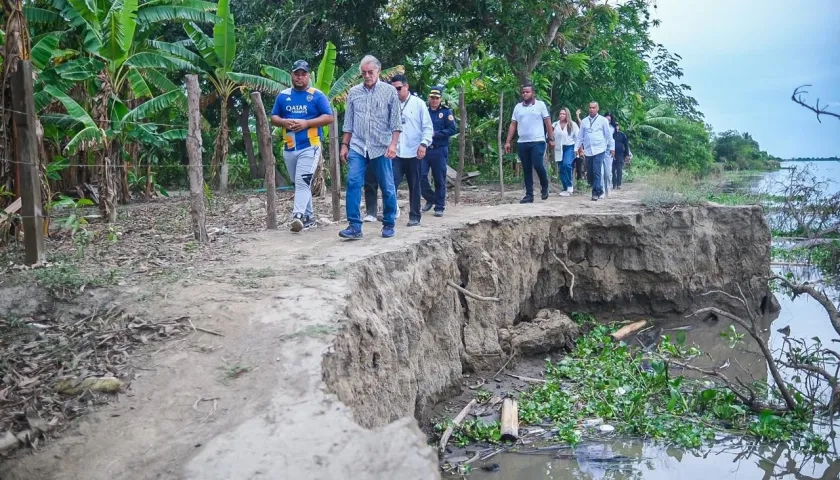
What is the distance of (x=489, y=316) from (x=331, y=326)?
449cm

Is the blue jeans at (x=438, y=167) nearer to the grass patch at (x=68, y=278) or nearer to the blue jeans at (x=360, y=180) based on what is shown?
the blue jeans at (x=360, y=180)

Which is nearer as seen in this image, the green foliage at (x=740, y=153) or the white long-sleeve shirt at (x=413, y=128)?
A: the white long-sleeve shirt at (x=413, y=128)

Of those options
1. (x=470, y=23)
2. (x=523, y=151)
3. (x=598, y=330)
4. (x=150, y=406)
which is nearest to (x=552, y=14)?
(x=470, y=23)

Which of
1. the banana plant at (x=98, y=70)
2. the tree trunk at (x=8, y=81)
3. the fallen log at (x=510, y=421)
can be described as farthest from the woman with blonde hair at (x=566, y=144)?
the tree trunk at (x=8, y=81)

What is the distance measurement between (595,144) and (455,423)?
7065 millimetres

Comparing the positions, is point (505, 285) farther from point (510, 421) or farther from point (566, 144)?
point (566, 144)

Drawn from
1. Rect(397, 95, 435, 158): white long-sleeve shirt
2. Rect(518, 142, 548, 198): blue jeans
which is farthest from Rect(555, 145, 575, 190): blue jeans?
Rect(397, 95, 435, 158): white long-sleeve shirt

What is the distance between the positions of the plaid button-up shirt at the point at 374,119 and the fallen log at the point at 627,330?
4833 millimetres

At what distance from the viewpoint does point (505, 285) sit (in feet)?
30.8

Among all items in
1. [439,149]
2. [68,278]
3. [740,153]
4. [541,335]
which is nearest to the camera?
[68,278]

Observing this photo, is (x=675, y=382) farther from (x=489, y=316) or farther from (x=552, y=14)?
(x=552, y=14)

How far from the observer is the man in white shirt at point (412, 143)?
8.29m

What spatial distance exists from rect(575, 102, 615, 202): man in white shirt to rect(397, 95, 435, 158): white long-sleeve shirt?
15.1ft

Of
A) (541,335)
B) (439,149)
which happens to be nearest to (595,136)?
(439,149)
